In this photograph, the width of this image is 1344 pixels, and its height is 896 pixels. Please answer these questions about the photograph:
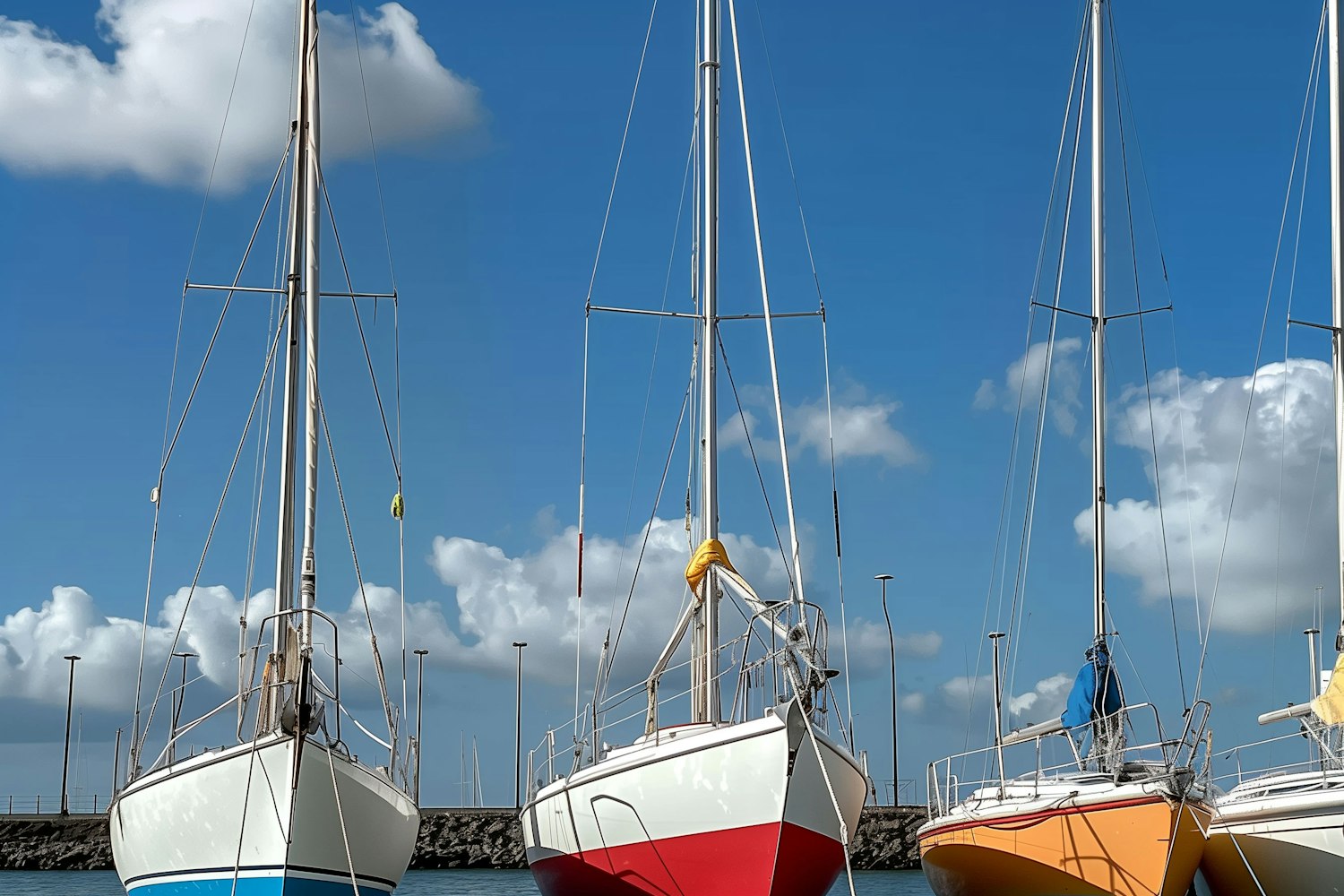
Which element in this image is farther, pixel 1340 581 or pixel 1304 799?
pixel 1340 581

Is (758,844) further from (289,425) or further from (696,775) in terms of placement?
(289,425)

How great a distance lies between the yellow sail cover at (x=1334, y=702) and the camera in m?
25.4

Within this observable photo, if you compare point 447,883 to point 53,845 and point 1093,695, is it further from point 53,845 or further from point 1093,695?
point 1093,695

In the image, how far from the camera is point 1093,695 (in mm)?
28469

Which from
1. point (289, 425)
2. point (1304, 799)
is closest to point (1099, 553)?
point (1304, 799)

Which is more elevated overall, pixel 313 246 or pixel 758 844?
pixel 313 246

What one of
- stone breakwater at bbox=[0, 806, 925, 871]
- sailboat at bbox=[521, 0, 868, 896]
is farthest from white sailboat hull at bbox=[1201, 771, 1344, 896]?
stone breakwater at bbox=[0, 806, 925, 871]

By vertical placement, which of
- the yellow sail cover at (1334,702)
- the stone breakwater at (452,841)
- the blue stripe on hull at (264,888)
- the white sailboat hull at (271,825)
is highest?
the stone breakwater at (452,841)

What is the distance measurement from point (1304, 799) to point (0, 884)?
41.4m

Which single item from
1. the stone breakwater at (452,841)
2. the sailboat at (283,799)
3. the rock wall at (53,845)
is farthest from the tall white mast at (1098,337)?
the rock wall at (53,845)

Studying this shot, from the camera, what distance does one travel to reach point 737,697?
2466 cm

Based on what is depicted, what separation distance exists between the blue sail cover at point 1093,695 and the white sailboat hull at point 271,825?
12.8 meters

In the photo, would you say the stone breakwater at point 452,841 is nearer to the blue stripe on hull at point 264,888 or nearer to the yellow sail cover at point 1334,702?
the yellow sail cover at point 1334,702

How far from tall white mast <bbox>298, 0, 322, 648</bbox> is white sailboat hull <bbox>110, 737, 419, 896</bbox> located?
1862 millimetres
